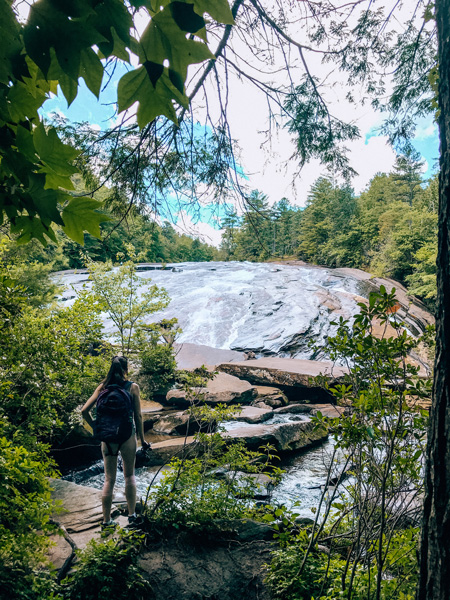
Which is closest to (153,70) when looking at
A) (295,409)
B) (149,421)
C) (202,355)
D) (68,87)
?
(68,87)

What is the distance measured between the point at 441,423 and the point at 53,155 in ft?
3.77

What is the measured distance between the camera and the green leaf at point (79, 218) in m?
0.77

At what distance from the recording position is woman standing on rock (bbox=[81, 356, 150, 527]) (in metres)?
3.32

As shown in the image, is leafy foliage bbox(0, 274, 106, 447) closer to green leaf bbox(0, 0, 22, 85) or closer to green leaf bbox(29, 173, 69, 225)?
green leaf bbox(29, 173, 69, 225)

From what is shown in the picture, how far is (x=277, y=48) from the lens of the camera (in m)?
2.88

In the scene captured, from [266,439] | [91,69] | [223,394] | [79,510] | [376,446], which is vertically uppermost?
[91,69]

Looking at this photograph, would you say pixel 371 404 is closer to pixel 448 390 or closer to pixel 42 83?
pixel 448 390

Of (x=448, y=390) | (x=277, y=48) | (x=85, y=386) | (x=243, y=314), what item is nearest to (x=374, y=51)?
(x=277, y=48)

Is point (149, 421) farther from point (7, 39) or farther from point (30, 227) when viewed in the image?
point (7, 39)

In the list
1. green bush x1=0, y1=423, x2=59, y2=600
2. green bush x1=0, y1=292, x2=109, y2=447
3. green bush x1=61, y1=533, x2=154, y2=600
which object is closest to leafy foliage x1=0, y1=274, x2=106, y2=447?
green bush x1=0, y1=292, x2=109, y2=447

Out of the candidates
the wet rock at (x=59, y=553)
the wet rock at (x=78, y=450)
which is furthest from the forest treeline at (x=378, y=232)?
the wet rock at (x=59, y=553)

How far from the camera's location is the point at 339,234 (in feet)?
134

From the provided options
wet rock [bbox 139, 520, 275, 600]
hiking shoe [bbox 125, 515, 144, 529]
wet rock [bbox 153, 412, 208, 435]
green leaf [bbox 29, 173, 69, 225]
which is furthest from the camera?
wet rock [bbox 153, 412, 208, 435]

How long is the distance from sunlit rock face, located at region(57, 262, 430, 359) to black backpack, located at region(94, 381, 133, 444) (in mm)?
10632
